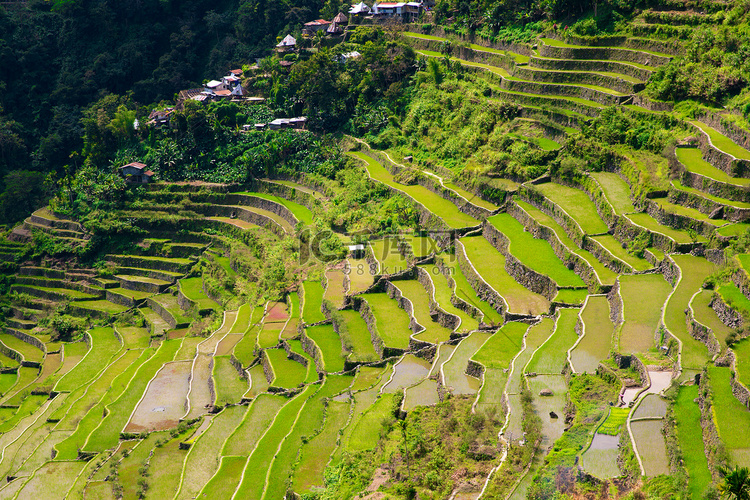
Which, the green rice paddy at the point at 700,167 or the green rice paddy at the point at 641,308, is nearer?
the green rice paddy at the point at 641,308

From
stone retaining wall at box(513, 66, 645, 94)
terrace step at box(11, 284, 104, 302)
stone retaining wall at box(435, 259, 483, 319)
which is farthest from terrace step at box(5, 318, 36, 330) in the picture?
stone retaining wall at box(513, 66, 645, 94)

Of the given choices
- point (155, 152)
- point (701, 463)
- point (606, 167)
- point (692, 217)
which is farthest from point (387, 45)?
point (701, 463)

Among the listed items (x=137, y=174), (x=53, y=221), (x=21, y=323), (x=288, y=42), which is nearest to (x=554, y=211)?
(x=137, y=174)

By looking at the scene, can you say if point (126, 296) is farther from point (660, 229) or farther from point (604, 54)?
point (660, 229)

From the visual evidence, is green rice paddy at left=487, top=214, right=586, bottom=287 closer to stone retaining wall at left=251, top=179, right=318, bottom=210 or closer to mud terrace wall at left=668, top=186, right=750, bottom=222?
mud terrace wall at left=668, top=186, right=750, bottom=222

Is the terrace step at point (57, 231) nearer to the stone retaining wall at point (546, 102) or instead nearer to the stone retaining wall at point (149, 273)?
the stone retaining wall at point (149, 273)

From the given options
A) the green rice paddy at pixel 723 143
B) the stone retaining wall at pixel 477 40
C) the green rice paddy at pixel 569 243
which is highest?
the stone retaining wall at pixel 477 40

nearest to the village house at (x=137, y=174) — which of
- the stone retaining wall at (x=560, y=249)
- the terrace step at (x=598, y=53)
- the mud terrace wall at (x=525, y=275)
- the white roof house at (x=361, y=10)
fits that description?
the white roof house at (x=361, y=10)

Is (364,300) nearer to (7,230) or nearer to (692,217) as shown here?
(692,217)
